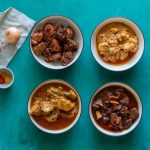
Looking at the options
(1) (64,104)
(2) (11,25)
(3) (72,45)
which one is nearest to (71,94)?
(1) (64,104)

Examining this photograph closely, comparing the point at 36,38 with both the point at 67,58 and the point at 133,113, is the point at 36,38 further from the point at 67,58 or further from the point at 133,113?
the point at 133,113

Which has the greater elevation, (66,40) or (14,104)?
(66,40)

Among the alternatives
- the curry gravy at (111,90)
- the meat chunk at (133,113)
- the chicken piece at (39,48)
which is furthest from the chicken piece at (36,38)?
the meat chunk at (133,113)

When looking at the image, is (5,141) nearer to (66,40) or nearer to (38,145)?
(38,145)

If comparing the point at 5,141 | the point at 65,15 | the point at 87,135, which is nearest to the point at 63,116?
the point at 87,135

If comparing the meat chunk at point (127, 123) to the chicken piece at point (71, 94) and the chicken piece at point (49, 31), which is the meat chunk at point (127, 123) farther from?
the chicken piece at point (49, 31)

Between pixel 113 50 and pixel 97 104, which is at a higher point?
pixel 113 50
